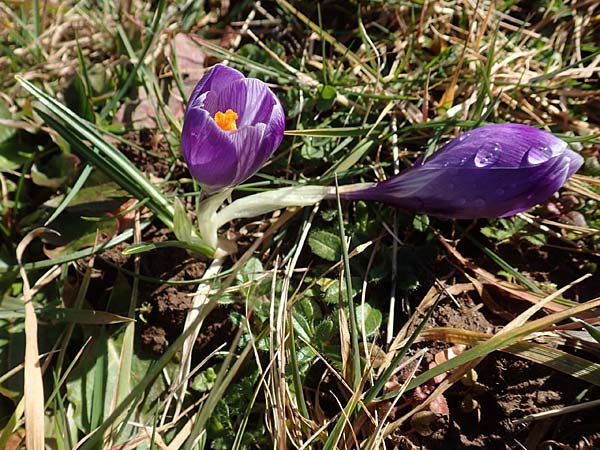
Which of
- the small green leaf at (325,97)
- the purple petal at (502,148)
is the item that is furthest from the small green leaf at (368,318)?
the small green leaf at (325,97)

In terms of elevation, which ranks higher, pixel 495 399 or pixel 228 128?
pixel 228 128

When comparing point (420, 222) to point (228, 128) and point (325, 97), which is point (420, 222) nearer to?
point (325, 97)

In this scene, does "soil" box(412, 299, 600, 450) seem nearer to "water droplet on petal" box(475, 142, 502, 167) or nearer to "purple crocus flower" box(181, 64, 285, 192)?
"water droplet on petal" box(475, 142, 502, 167)

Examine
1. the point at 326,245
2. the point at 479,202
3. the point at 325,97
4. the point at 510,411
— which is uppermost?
the point at 325,97

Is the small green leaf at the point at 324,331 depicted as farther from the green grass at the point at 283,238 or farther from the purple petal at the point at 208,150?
the purple petal at the point at 208,150

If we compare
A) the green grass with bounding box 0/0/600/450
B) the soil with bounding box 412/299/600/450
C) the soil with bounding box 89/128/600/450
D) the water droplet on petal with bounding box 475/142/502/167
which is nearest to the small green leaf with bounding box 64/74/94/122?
the green grass with bounding box 0/0/600/450

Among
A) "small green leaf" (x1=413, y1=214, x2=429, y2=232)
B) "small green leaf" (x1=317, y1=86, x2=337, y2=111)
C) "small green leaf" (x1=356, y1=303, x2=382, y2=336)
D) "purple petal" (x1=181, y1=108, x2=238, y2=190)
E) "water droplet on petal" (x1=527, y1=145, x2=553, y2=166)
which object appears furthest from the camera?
"small green leaf" (x1=317, y1=86, x2=337, y2=111)

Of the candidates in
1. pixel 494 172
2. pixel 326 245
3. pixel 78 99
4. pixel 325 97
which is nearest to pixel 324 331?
pixel 326 245

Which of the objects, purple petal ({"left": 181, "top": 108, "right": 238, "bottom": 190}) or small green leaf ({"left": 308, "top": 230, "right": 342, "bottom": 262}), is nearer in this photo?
purple petal ({"left": 181, "top": 108, "right": 238, "bottom": 190})
